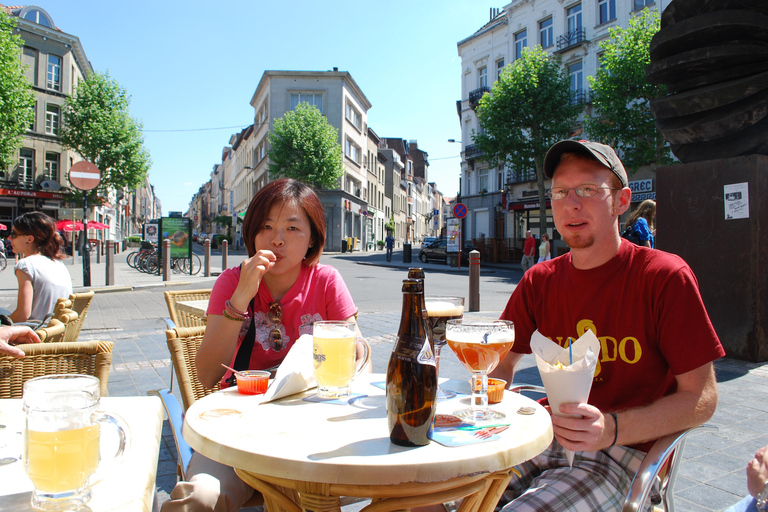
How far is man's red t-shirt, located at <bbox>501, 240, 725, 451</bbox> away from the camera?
156 centimetres

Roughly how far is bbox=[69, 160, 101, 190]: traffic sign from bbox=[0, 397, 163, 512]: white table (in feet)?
34.7

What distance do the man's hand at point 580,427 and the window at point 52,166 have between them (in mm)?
37907

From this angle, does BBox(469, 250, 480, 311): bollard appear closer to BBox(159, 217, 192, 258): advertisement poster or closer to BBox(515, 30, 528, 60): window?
BBox(159, 217, 192, 258): advertisement poster

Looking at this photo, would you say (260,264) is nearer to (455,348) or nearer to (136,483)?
(455,348)

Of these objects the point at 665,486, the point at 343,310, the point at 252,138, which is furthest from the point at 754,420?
the point at 252,138

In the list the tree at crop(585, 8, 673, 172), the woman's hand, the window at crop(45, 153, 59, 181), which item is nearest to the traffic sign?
the woman's hand

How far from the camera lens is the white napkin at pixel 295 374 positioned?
157 centimetres

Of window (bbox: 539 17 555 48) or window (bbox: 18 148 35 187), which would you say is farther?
window (bbox: 18 148 35 187)

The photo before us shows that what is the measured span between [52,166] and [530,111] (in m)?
29.5

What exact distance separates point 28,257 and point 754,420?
5.31 meters

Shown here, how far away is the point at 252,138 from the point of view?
51156mm

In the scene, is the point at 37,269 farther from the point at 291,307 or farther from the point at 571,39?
→ the point at 571,39

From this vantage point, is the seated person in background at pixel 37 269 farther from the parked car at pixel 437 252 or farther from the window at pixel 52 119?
the window at pixel 52 119

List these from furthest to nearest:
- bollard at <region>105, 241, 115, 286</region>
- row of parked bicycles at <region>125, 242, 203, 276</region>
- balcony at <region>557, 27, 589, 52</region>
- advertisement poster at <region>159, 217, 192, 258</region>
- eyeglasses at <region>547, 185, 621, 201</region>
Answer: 1. balcony at <region>557, 27, 589, 52</region>
2. row of parked bicycles at <region>125, 242, 203, 276</region>
3. advertisement poster at <region>159, 217, 192, 258</region>
4. bollard at <region>105, 241, 115, 286</region>
5. eyeglasses at <region>547, 185, 621, 201</region>
